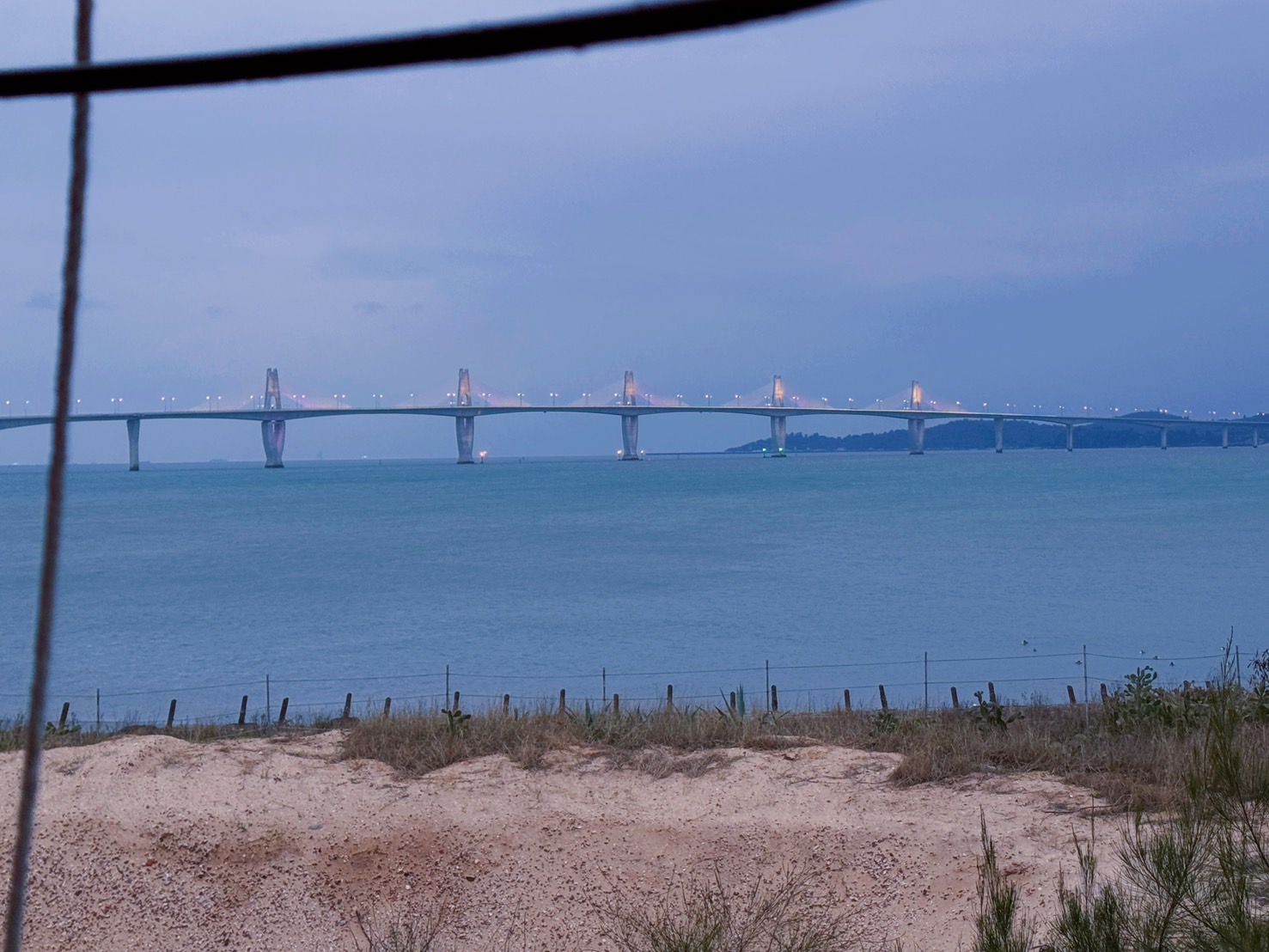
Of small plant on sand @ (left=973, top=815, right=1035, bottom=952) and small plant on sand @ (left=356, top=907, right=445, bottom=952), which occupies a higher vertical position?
small plant on sand @ (left=973, top=815, right=1035, bottom=952)

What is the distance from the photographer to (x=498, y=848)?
7352 mm

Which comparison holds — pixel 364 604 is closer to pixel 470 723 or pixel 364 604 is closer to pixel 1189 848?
pixel 470 723

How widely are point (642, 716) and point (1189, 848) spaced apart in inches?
243

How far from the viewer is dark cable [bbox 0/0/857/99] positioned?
46cm

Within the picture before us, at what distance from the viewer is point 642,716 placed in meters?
10.5

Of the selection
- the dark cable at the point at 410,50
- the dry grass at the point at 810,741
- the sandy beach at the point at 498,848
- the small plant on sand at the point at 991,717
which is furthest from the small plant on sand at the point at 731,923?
the dark cable at the point at 410,50

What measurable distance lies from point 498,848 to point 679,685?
14387mm

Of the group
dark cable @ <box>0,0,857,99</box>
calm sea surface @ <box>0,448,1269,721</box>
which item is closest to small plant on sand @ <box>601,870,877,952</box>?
dark cable @ <box>0,0,857,99</box>

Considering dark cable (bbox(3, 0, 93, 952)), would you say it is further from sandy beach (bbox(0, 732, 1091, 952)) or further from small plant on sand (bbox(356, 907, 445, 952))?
sandy beach (bbox(0, 732, 1091, 952))

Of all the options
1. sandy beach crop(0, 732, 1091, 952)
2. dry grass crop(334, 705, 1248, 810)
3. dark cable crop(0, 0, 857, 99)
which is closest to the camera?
dark cable crop(0, 0, 857, 99)

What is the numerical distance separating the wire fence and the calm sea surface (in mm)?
113

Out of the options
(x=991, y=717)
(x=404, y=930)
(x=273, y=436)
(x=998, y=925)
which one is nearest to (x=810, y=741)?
(x=991, y=717)

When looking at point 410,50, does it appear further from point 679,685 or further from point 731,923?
point 679,685

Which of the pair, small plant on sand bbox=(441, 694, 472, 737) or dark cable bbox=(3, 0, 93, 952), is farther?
Result: small plant on sand bbox=(441, 694, 472, 737)
